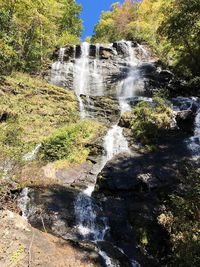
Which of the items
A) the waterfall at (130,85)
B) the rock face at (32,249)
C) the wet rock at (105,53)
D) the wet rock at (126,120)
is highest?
the wet rock at (105,53)

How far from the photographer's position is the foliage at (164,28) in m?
18.0

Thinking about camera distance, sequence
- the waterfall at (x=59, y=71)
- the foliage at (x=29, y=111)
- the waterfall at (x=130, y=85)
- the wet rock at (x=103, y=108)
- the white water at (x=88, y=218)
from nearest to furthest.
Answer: the white water at (x=88, y=218) → the foliage at (x=29, y=111) → the wet rock at (x=103, y=108) → the waterfall at (x=130, y=85) → the waterfall at (x=59, y=71)

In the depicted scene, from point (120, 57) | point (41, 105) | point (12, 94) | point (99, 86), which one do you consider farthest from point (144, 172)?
point (120, 57)

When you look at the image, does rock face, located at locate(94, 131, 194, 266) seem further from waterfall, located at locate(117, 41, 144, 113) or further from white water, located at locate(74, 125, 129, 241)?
waterfall, located at locate(117, 41, 144, 113)

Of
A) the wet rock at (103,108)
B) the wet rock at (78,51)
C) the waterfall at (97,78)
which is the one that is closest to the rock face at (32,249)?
the wet rock at (103,108)

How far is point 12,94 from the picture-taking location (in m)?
19.8

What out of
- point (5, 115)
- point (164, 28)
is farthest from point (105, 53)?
point (5, 115)

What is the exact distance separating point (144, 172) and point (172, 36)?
948 centimetres

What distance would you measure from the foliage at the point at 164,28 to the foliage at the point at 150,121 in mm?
4324

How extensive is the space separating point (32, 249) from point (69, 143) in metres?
8.78

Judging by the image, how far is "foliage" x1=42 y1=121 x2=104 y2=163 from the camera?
48.2 ft

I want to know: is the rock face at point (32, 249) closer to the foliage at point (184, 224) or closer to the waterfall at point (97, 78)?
the foliage at point (184, 224)

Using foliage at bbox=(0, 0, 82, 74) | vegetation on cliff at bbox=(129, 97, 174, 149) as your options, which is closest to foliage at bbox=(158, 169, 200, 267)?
vegetation on cliff at bbox=(129, 97, 174, 149)

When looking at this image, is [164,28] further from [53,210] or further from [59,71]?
[53,210]
